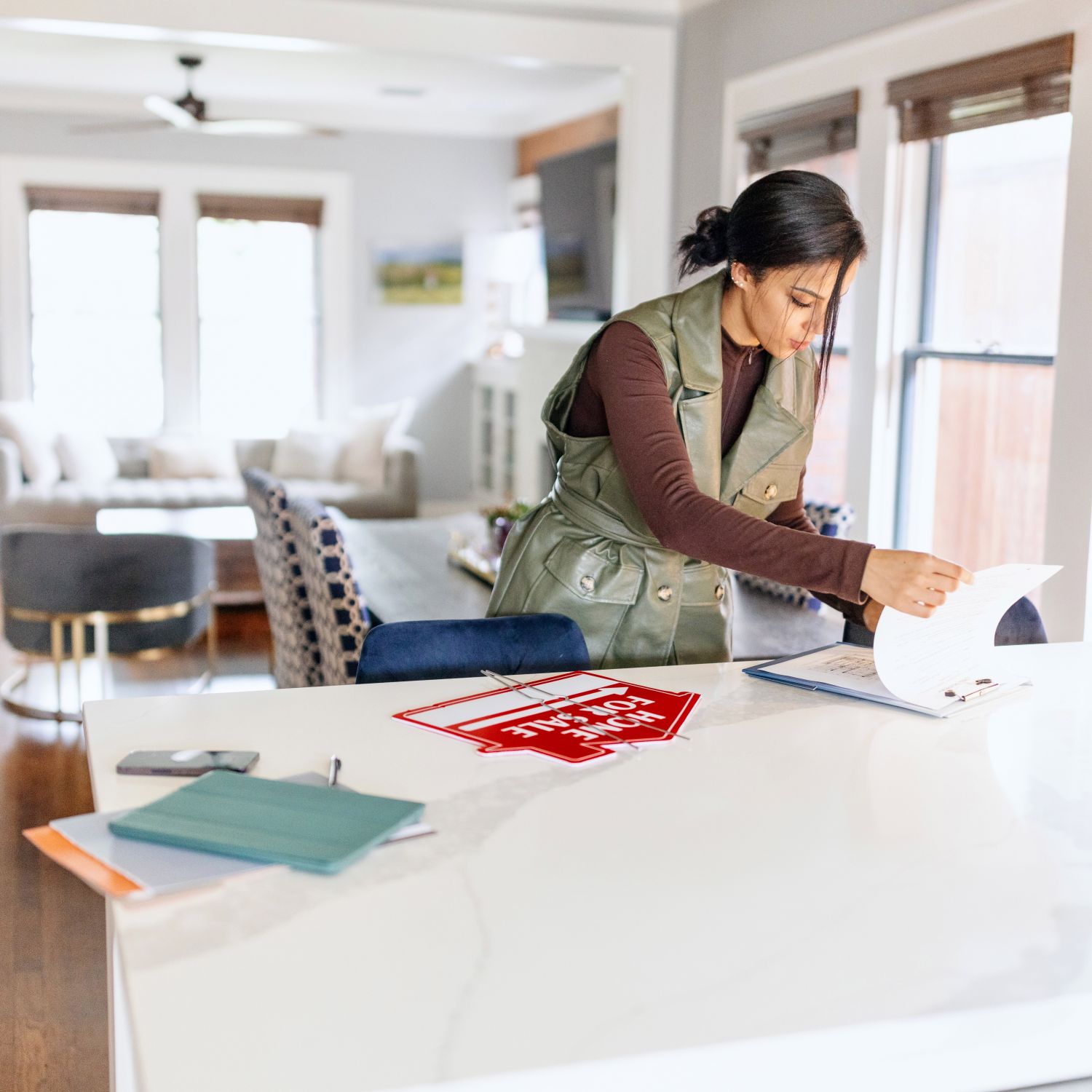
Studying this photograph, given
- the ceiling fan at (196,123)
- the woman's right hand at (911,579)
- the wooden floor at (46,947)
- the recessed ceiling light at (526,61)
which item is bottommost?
the wooden floor at (46,947)

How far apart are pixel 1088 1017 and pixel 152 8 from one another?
13.6 ft

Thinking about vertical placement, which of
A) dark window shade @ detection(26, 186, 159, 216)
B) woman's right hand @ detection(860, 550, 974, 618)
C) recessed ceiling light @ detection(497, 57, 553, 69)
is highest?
recessed ceiling light @ detection(497, 57, 553, 69)

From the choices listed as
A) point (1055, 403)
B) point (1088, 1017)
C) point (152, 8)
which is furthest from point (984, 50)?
point (1088, 1017)

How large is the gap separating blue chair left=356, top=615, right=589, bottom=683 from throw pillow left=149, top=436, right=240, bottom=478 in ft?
19.6

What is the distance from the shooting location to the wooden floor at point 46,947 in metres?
2.25

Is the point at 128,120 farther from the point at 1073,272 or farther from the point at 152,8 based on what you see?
the point at 1073,272

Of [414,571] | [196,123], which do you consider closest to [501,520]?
[414,571]

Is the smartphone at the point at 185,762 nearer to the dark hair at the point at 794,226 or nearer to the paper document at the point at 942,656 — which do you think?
the paper document at the point at 942,656

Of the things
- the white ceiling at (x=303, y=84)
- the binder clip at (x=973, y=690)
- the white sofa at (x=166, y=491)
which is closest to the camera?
the binder clip at (x=973, y=690)

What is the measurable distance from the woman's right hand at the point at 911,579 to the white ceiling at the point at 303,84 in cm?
495

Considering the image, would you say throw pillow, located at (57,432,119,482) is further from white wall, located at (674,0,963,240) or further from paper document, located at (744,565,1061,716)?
paper document, located at (744,565,1061,716)

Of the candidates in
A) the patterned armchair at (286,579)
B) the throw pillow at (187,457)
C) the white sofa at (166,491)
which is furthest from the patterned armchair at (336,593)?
the throw pillow at (187,457)

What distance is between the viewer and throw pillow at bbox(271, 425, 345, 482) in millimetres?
7633

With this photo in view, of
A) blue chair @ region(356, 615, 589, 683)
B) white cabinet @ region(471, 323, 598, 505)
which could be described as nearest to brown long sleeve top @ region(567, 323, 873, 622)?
blue chair @ region(356, 615, 589, 683)
